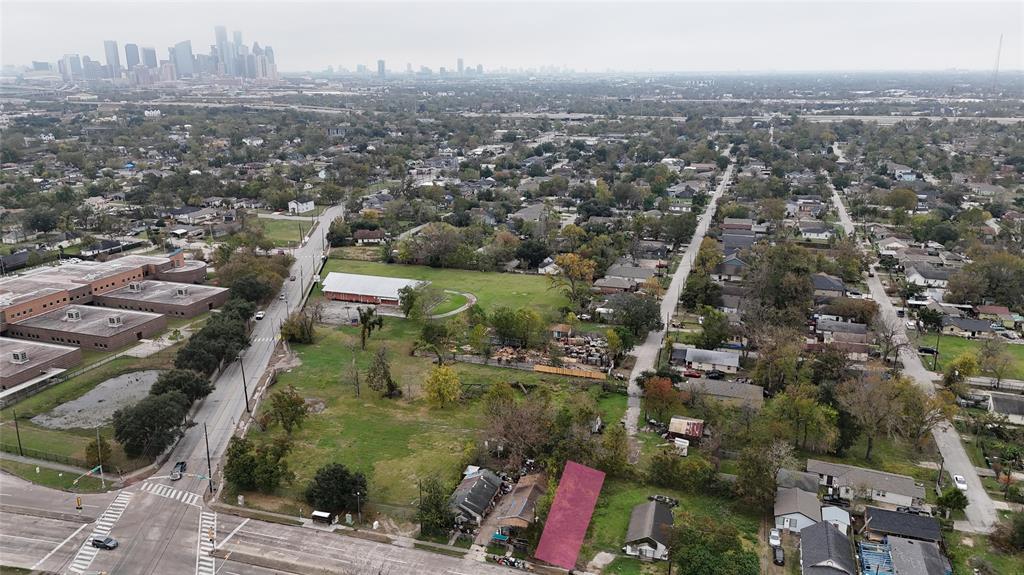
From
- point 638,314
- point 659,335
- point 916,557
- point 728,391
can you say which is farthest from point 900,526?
point 659,335

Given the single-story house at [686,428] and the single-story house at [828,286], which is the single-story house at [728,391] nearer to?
the single-story house at [686,428]

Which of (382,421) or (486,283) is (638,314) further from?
(382,421)

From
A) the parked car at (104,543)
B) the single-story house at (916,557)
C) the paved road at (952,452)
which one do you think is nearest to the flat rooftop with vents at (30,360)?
the parked car at (104,543)

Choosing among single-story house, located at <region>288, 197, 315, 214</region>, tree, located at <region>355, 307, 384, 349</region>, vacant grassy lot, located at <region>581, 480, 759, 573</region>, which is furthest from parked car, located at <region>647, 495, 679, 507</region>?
single-story house, located at <region>288, 197, 315, 214</region>

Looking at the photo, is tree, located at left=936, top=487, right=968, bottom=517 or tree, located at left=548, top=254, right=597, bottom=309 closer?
tree, located at left=936, top=487, right=968, bottom=517

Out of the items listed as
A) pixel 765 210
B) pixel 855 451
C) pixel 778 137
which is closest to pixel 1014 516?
pixel 855 451

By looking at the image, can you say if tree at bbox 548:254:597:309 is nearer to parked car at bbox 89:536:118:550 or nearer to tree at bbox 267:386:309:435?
tree at bbox 267:386:309:435

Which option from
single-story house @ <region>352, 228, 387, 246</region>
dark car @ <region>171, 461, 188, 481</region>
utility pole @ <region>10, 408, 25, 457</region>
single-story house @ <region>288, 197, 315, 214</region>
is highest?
single-story house @ <region>288, 197, 315, 214</region>
